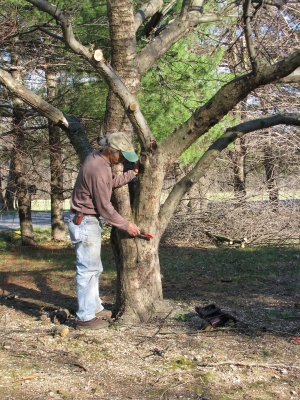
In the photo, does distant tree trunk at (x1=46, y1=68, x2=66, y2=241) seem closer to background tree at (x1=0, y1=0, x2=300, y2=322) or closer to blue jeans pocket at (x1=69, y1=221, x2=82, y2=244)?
background tree at (x1=0, y1=0, x2=300, y2=322)

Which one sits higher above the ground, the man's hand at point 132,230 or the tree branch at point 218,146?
the tree branch at point 218,146

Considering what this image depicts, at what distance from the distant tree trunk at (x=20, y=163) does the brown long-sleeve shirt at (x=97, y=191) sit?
532 centimetres

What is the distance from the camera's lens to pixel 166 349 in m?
4.71

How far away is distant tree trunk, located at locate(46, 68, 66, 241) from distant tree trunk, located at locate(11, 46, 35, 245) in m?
0.65

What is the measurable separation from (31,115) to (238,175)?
264 inches

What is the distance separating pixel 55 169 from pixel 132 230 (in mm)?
7869

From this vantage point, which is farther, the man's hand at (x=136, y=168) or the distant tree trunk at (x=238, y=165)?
the distant tree trunk at (x=238, y=165)

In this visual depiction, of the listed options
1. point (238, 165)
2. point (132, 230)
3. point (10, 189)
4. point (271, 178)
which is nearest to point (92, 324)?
point (132, 230)

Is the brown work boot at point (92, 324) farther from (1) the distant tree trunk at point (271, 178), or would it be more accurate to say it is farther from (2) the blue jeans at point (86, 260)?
(1) the distant tree trunk at point (271, 178)

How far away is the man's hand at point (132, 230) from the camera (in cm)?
514

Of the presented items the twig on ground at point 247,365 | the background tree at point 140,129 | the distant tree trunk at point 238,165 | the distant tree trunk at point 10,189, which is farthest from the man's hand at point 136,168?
the distant tree trunk at point 238,165

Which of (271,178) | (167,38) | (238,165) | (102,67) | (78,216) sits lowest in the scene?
(78,216)

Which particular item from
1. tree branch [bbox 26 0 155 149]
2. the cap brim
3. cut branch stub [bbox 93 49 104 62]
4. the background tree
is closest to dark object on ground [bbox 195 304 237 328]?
the background tree

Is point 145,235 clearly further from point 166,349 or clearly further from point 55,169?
point 55,169
